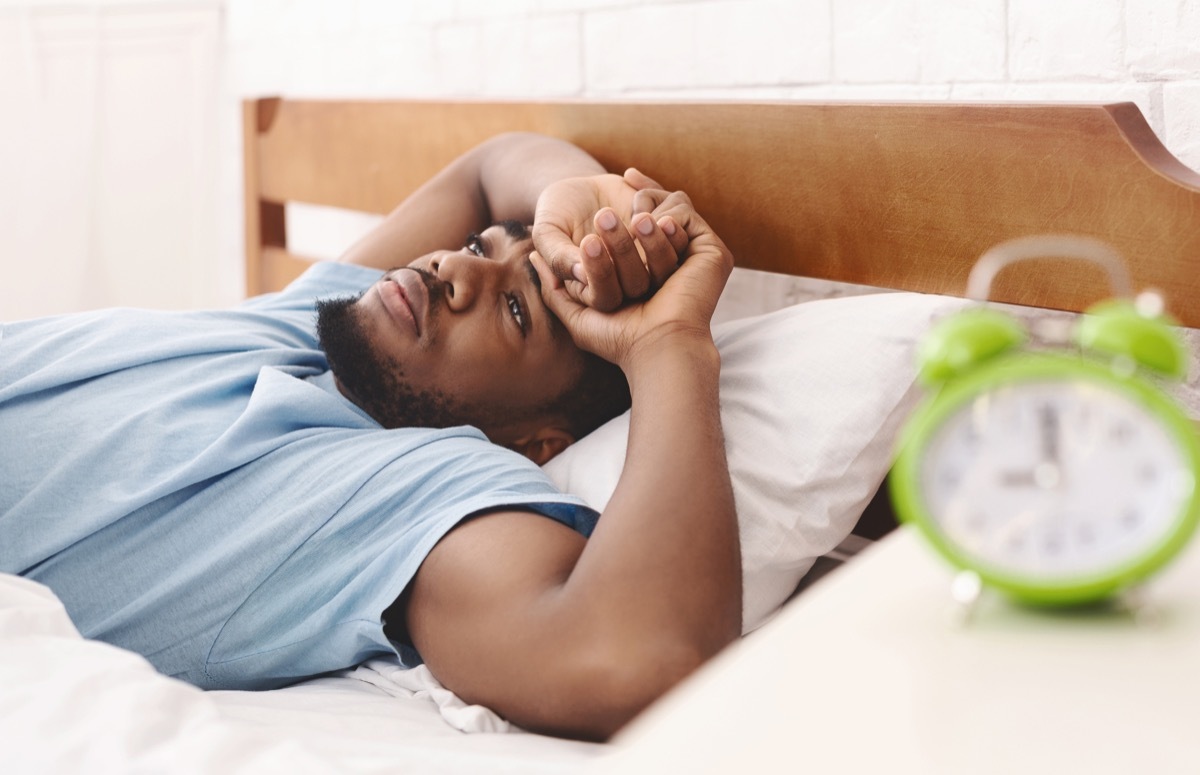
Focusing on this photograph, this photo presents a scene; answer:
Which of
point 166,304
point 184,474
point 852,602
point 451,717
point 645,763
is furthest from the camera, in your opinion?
point 166,304

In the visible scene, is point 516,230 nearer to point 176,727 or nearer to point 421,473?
point 421,473

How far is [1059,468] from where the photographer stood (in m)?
0.48

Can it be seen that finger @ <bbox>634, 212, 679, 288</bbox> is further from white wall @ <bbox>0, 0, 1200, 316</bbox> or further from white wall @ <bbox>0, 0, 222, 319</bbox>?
white wall @ <bbox>0, 0, 222, 319</bbox>

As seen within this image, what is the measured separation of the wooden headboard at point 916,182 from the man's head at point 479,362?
0.73 feet

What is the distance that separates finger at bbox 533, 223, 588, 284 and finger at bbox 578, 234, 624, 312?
0.15 feet

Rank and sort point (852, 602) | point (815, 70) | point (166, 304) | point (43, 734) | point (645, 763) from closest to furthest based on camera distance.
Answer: point (645, 763), point (852, 602), point (43, 734), point (815, 70), point (166, 304)

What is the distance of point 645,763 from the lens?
1.33 ft

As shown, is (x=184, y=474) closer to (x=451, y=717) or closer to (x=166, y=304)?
(x=451, y=717)

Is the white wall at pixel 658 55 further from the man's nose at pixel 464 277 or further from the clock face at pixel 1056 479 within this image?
the clock face at pixel 1056 479

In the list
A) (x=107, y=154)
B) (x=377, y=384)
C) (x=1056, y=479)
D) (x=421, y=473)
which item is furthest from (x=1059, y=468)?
(x=107, y=154)

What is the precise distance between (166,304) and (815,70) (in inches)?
72.0

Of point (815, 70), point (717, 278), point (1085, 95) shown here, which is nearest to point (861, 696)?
point (717, 278)

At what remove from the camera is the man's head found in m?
1.23

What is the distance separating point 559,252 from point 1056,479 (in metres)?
0.75
